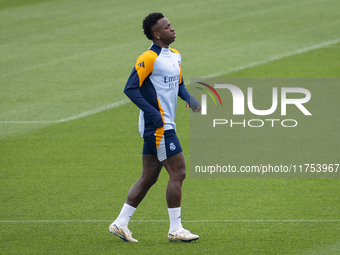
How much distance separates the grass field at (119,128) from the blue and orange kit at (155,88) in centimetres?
119

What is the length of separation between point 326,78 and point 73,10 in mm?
11548

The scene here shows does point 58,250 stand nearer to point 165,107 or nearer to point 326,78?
point 165,107

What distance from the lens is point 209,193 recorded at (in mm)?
7473

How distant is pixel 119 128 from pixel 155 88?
16.9ft

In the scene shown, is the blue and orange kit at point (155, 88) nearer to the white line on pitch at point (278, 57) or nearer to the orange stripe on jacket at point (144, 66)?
the orange stripe on jacket at point (144, 66)

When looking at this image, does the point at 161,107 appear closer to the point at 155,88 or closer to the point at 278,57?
the point at 155,88

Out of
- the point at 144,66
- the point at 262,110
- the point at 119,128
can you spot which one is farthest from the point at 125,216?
the point at 262,110

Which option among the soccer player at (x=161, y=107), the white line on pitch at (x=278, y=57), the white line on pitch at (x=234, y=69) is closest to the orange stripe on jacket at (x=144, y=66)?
the soccer player at (x=161, y=107)

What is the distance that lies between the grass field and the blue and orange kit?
1193 millimetres

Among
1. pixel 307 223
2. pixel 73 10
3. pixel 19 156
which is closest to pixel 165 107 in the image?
pixel 307 223

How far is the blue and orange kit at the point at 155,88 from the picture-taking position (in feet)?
18.0

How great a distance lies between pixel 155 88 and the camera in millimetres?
5609

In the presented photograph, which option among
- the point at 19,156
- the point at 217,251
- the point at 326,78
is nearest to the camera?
Result: the point at 217,251

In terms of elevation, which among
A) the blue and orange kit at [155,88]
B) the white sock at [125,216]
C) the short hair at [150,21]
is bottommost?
the white sock at [125,216]
